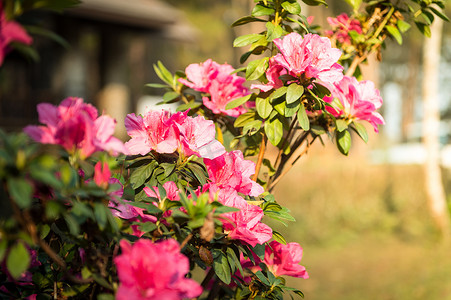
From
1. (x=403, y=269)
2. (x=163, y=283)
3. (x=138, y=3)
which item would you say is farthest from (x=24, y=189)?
(x=138, y=3)

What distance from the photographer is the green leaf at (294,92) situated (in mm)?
1208

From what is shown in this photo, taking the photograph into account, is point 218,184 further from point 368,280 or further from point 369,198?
point 369,198

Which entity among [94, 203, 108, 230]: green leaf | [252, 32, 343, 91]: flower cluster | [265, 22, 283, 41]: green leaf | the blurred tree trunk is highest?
[265, 22, 283, 41]: green leaf

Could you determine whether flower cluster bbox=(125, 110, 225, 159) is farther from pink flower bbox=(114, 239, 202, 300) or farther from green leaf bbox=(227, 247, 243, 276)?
pink flower bbox=(114, 239, 202, 300)

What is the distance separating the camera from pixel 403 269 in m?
6.05

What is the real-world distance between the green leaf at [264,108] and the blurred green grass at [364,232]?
4.14 m

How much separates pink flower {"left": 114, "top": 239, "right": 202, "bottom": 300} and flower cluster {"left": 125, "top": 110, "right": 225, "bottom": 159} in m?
0.35

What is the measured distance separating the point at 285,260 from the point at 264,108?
1.33ft

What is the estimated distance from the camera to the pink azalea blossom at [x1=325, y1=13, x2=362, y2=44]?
67.6 inches

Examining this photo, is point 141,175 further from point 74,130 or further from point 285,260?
point 285,260

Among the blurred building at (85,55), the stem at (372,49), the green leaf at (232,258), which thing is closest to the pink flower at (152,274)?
the green leaf at (232,258)

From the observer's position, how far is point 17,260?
0.80 meters

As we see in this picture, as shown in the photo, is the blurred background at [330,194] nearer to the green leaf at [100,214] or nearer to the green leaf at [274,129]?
the green leaf at [274,129]

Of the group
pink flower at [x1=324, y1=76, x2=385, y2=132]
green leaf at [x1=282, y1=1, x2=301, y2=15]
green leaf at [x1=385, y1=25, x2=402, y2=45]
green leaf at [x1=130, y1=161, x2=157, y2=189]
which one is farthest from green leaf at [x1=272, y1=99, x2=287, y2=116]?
green leaf at [x1=385, y1=25, x2=402, y2=45]
